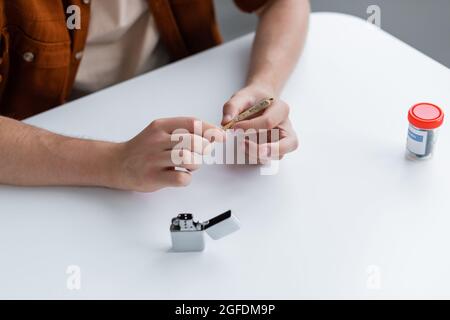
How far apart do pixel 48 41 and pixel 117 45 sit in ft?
0.54

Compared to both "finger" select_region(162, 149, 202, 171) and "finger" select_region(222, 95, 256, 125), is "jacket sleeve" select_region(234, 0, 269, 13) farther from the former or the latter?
"finger" select_region(162, 149, 202, 171)

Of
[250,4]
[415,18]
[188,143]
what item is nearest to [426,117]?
[188,143]

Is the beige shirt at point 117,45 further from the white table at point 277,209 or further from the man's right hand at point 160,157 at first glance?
the man's right hand at point 160,157

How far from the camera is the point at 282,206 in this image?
945 millimetres

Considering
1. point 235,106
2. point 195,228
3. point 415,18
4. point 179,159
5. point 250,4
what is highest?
point 415,18

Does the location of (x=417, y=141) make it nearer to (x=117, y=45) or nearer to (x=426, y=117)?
(x=426, y=117)

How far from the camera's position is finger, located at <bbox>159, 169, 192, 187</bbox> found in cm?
93

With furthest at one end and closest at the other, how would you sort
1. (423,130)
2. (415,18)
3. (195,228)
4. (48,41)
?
(415,18) < (48,41) < (423,130) < (195,228)

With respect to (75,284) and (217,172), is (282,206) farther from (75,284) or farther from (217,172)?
(75,284)

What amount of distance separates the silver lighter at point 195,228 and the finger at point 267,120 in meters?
0.18

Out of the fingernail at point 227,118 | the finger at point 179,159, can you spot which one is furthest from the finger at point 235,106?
the finger at point 179,159

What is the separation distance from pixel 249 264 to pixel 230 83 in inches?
15.9

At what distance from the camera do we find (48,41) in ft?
3.77
